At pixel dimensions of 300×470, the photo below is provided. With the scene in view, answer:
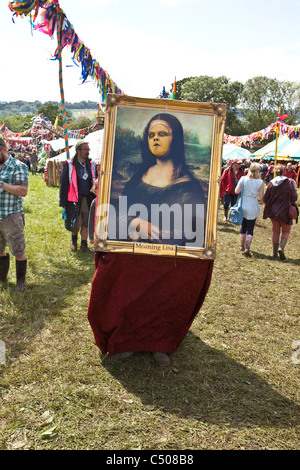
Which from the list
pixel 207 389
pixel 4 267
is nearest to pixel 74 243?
pixel 4 267

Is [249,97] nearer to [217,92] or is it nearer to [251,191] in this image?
[217,92]

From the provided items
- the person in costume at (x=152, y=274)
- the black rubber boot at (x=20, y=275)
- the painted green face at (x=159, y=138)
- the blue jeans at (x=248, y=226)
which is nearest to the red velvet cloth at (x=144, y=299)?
the person in costume at (x=152, y=274)

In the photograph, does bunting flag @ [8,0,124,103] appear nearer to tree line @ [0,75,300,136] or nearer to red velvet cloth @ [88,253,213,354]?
red velvet cloth @ [88,253,213,354]

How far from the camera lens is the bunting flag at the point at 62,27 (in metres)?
5.95

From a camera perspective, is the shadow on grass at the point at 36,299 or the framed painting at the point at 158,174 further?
the shadow on grass at the point at 36,299

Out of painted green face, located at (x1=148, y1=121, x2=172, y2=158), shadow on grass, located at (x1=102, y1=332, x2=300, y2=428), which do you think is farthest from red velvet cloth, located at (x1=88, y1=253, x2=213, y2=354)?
painted green face, located at (x1=148, y1=121, x2=172, y2=158)

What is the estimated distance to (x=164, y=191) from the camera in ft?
10.3

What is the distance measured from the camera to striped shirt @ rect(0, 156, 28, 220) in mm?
4543

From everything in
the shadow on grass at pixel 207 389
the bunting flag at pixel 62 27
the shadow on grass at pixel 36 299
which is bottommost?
the shadow on grass at pixel 207 389

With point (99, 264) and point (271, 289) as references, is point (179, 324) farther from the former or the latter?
point (271, 289)

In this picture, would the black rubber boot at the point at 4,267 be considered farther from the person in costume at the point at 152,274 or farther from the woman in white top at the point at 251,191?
the woman in white top at the point at 251,191

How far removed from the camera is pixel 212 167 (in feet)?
10.1
